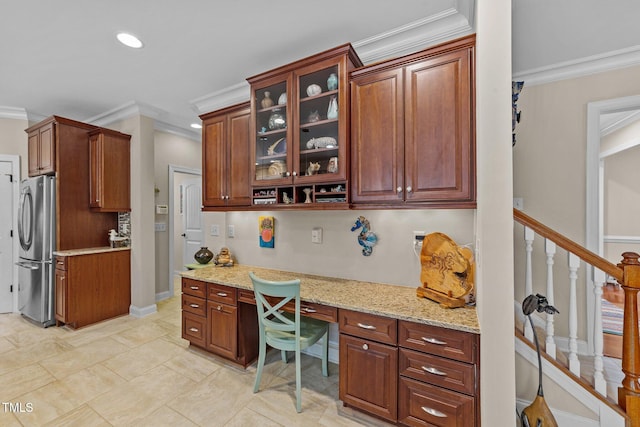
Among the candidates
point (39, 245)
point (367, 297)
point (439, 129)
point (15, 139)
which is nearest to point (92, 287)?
point (39, 245)

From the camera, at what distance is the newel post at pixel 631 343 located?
1593mm

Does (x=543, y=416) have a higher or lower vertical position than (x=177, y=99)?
lower

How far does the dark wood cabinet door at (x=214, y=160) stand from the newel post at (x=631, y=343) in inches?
124

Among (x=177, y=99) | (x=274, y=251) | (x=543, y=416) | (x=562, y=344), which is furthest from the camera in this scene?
(x=177, y=99)

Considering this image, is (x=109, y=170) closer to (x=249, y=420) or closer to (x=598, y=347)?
(x=249, y=420)

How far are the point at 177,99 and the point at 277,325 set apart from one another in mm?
3009

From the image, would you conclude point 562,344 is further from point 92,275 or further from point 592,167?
point 92,275

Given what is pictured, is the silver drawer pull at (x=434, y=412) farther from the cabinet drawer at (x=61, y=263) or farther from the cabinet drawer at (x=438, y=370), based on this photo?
the cabinet drawer at (x=61, y=263)

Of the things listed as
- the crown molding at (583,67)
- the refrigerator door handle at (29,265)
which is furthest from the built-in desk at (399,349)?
the refrigerator door handle at (29,265)

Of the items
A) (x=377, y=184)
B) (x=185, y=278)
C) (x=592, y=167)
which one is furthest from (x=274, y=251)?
(x=592, y=167)

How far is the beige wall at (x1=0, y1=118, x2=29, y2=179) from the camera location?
3689mm

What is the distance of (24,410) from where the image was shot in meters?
1.93

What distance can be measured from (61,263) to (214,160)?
234 centimetres

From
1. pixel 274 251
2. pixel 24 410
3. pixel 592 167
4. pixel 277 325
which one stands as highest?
pixel 592 167
